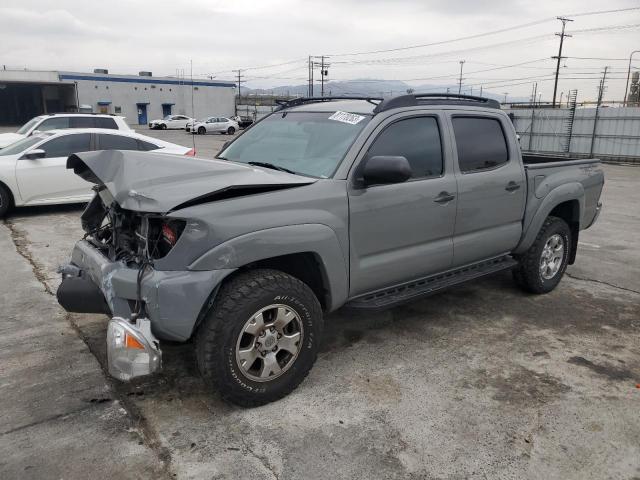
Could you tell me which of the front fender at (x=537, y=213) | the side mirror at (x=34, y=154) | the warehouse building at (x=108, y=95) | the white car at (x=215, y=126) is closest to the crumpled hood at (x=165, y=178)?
the front fender at (x=537, y=213)

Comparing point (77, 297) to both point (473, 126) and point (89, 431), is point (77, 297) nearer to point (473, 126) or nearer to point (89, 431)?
point (89, 431)

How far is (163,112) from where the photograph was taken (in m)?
59.0

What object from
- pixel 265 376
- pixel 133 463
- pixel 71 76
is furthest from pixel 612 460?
pixel 71 76

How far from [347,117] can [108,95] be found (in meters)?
57.5

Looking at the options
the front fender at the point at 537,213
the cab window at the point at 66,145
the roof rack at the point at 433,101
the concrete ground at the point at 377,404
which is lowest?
the concrete ground at the point at 377,404

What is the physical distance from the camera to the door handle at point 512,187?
15.0ft

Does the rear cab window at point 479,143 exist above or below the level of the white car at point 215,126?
above

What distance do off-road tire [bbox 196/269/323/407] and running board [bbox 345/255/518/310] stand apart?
53cm

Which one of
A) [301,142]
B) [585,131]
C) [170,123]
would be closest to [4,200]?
[301,142]

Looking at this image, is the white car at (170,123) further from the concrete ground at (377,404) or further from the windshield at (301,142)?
the windshield at (301,142)

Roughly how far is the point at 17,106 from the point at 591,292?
57236 millimetres

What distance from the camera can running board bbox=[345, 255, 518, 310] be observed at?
3699mm

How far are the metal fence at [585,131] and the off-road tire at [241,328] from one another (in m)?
21.8

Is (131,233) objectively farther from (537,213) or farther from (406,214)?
(537,213)
